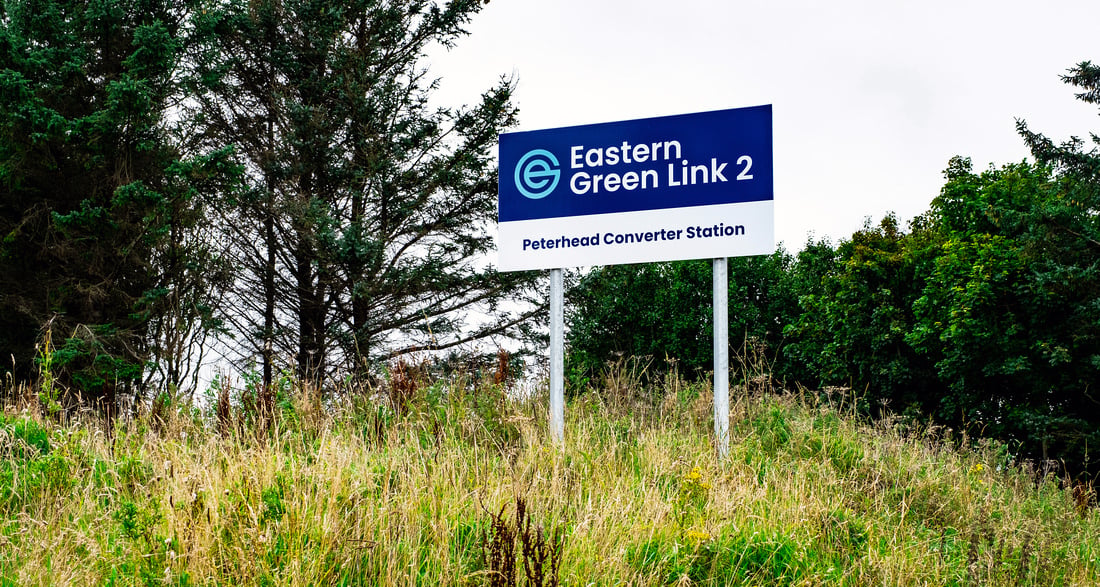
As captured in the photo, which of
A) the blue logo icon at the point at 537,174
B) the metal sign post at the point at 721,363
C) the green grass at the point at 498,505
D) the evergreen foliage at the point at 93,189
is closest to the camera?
the green grass at the point at 498,505

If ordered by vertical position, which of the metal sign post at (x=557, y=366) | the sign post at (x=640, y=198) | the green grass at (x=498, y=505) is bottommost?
the green grass at (x=498, y=505)

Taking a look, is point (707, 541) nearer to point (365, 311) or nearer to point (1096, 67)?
point (365, 311)

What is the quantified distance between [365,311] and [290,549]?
663 inches

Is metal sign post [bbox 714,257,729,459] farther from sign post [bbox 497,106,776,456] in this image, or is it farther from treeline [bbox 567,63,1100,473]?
treeline [bbox 567,63,1100,473]

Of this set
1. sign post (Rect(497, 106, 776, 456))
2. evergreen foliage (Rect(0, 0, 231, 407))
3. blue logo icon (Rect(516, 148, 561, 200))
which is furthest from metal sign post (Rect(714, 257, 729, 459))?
evergreen foliage (Rect(0, 0, 231, 407))

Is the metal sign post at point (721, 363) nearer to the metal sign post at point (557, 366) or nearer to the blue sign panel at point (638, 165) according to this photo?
the blue sign panel at point (638, 165)

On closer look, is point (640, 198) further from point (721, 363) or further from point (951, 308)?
point (951, 308)

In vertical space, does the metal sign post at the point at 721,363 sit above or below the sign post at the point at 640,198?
below

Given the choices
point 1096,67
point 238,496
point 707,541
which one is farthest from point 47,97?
point 1096,67

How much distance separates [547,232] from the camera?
7809mm

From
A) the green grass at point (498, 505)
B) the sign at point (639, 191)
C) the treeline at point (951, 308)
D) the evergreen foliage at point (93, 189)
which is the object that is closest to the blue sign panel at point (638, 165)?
the sign at point (639, 191)

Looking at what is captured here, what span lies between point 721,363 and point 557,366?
1.44m

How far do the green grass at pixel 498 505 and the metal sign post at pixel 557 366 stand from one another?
17cm

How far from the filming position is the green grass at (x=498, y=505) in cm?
404
